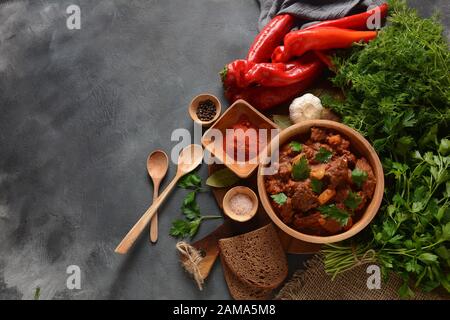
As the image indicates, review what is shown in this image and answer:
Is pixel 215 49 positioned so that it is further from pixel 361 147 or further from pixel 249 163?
pixel 361 147

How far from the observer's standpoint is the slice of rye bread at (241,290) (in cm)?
293

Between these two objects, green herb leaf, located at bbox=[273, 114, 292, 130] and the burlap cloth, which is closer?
the burlap cloth

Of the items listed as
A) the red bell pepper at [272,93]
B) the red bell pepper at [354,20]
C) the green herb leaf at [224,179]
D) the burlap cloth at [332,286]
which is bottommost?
the burlap cloth at [332,286]

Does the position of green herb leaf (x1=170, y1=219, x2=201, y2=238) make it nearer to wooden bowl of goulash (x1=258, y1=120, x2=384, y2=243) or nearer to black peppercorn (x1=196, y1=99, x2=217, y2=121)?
wooden bowl of goulash (x1=258, y1=120, x2=384, y2=243)

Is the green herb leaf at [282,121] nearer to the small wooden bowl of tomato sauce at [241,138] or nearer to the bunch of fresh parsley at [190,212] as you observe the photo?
the small wooden bowl of tomato sauce at [241,138]

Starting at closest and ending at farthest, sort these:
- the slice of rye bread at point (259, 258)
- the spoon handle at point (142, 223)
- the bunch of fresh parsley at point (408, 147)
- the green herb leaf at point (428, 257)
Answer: the green herb leaf at point (428, 257), the bunch of fresh parsley at point (408, 147), the slice of rye bread at point (259, 258), the spoon handle at point (142, 223)

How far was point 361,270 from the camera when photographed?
2.80m

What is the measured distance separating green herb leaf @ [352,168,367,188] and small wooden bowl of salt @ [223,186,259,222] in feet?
2.05

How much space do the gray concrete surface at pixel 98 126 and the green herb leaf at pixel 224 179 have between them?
15 centimetres

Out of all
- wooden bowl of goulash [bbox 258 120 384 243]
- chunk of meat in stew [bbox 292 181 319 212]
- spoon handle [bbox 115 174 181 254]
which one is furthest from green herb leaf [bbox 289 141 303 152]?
spoon handle [bbox 115 174 181 254]

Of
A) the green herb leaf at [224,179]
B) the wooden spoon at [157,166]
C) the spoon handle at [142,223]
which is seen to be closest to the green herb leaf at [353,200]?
Answer: the green herb leaf at [224,179]

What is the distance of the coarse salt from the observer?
2945 mm

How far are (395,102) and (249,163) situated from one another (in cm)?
92
